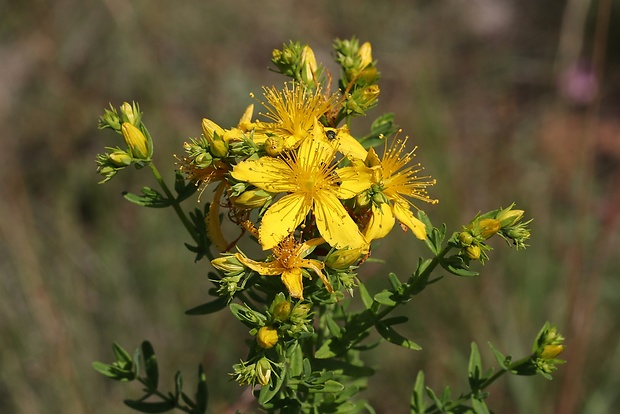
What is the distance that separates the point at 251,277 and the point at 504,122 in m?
5.04

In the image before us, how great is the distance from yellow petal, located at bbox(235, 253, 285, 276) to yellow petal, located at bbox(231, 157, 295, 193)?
19 centimetres

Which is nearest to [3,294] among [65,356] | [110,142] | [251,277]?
[65,356]

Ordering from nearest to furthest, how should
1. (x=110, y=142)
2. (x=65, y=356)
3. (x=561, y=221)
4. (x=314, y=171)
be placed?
(x=314, y=171) < (x=65, y=356) < (x=561, y=221) < (x=110, y=142)

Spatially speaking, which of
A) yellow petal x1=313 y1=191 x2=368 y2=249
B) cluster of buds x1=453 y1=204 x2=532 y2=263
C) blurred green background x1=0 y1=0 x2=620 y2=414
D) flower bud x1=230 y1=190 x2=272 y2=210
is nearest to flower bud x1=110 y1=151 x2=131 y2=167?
flower bud x1=230 y1=190 x2=272 y2=210

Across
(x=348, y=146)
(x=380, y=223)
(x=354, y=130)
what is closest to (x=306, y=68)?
(x=348, y=146)

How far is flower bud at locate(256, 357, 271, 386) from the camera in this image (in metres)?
1.61

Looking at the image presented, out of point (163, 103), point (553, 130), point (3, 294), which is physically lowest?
point (3, 294)

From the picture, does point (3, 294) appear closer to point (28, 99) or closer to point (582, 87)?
point (28, 99)

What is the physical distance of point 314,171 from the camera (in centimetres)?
185

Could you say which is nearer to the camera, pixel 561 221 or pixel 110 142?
pixel 561 221

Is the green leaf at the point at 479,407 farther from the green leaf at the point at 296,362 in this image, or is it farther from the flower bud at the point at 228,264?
the flower bud at the point at 228,264

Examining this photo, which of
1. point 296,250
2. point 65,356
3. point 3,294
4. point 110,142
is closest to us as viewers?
point 296,250

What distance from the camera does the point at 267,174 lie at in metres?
1.79

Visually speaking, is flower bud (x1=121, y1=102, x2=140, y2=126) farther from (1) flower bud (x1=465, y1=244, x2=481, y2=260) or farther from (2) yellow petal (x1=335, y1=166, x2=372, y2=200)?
(1) flower bud (x1=465, y1=244, x2=481, y2=260)
